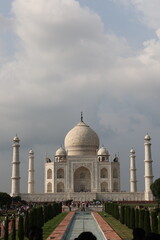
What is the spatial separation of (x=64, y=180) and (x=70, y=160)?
2.07 metres

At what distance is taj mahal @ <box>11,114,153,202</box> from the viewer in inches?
1670

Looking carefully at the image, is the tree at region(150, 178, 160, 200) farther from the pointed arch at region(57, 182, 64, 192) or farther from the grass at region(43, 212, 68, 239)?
the grass at region(43, 212, 68, 239)

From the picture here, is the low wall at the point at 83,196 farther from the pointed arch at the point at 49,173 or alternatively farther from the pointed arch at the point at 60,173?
the pointed arch at the point at 49,173

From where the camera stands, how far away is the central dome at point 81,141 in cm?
4794

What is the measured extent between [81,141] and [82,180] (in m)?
4.00

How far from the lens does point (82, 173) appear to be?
47312mm

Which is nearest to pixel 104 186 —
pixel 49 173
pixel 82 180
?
pixel 82 180

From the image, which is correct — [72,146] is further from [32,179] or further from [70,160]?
[32,179]

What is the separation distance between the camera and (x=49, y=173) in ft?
154

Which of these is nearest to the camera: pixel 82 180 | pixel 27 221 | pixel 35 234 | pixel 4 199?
pixel 35 234

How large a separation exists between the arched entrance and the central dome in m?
1.80

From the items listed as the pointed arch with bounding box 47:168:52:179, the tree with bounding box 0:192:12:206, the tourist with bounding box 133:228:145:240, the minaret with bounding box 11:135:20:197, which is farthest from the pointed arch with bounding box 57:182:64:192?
the tourist with bounding box 133:228:145:240

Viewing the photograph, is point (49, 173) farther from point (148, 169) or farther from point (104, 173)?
point (148, 169)

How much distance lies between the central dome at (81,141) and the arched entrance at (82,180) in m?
1.80
